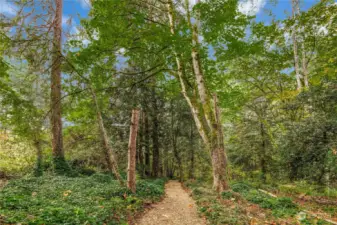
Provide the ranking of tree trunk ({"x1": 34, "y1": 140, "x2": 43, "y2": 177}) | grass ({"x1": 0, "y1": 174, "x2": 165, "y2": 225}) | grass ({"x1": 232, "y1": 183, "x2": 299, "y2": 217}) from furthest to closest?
tree trunk ({"x1": 34, "y1": 140, "x2": 43, "y2": 177}) → grass ({"x1": 232, "y1": 183, "x2": 299, "y2": 217}) → grass ({"x1": 0, "y1": 174, "x2": 165, "y2": 225})

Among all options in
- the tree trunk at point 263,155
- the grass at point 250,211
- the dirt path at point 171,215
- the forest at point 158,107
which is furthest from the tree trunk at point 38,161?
the tree trunk at point 263,155

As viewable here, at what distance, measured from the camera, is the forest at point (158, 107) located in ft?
18.7

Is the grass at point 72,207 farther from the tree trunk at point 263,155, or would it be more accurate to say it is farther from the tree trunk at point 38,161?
the tree trunk at point 263,155

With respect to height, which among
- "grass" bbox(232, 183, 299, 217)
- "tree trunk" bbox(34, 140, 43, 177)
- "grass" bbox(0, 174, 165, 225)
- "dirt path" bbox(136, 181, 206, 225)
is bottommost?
"dirt path" bbox(136, 181, 206, 225)

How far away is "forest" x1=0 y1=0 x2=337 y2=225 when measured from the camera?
571cm

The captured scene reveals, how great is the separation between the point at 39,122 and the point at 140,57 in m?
4.79

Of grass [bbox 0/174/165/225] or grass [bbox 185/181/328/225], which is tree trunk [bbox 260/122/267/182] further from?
grass [bbox 0/174/165/225]

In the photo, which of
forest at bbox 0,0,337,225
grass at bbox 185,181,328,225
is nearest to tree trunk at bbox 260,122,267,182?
forest at bbox 0,0,337,225

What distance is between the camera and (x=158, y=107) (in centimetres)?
1595

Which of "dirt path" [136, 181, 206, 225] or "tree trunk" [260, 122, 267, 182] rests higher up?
"tree trunk" [260, 122, 267, 182]

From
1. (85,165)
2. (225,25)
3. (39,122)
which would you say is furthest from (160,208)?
(85,165)

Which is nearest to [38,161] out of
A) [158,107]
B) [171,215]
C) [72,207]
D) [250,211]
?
[72,207]

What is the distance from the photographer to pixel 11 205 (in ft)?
13.3

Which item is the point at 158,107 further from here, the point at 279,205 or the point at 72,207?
the point at 72,207
